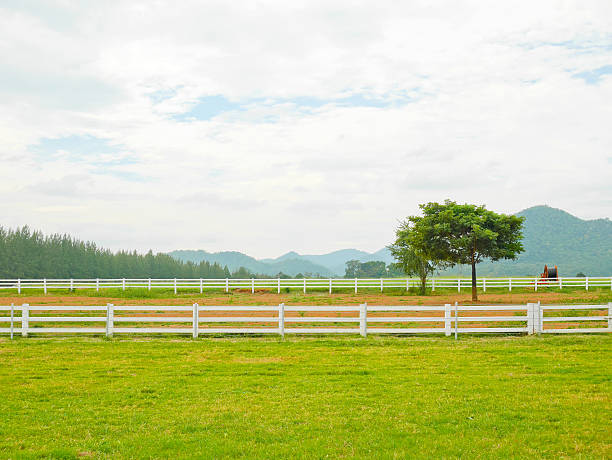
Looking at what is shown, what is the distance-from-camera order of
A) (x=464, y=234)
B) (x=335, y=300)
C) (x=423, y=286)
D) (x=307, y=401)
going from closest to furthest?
1. (x=307, y=401)
2. (x=464, y=234)
3. (x=335, y=300)
4. (x=423, y=286)

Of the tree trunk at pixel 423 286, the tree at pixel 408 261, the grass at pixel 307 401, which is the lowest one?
the grass at pixel 307 401

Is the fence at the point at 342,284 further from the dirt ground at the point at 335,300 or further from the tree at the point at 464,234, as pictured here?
the tree at the point at 464,234

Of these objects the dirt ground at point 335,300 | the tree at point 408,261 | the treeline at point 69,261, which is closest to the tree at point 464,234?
the dirt ground at point 335,300

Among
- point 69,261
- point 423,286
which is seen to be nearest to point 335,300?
point 423,286

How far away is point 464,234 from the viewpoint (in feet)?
109

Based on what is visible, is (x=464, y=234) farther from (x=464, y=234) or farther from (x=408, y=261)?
(x=408, y=261)

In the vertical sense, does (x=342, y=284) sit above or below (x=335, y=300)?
above

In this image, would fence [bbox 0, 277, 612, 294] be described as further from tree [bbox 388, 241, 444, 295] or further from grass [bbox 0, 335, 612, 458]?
grass [bbox 0, 335, 612, 458]

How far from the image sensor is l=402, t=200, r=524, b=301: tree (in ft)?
107

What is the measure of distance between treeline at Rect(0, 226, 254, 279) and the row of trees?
70.1m

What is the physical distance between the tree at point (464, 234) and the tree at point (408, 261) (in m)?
5.71

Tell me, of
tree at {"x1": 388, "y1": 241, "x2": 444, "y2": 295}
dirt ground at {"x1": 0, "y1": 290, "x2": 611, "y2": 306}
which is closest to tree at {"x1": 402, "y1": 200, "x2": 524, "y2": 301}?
dirt ground at {"x1": 0, "y1": 290, "x2": 611, "y2": 306}

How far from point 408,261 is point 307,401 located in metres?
32.4

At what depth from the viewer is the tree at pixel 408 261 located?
40.8 metres
